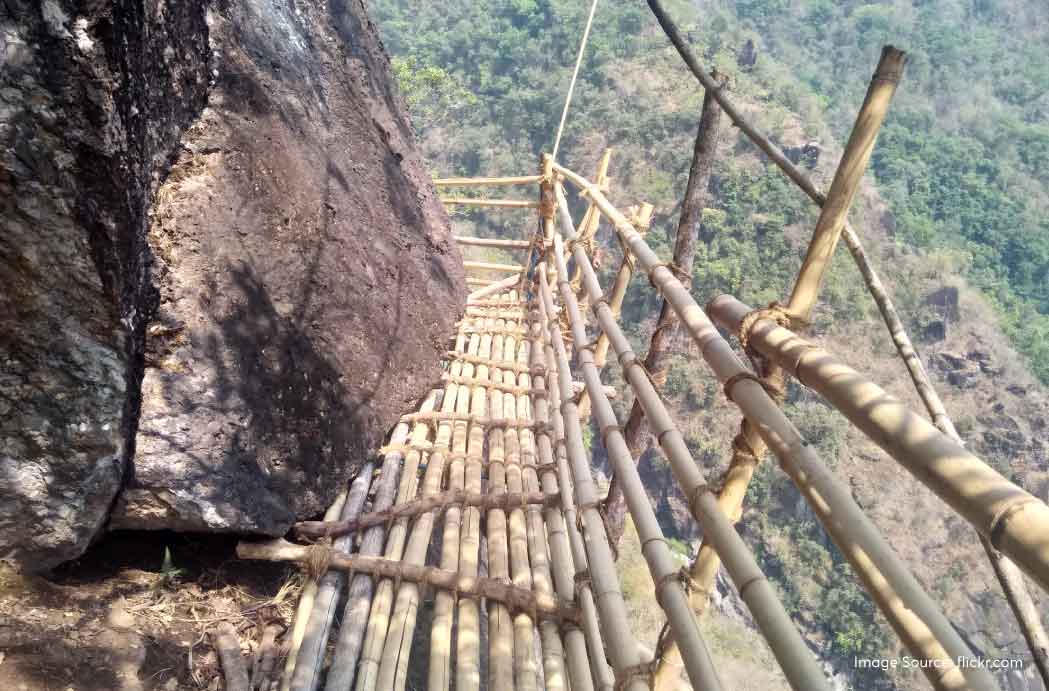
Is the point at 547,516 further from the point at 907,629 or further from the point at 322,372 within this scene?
the point at 907,629

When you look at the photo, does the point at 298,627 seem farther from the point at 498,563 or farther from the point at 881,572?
the point at 881,572

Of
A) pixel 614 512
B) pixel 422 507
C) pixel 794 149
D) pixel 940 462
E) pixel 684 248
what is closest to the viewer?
pixel 940 462

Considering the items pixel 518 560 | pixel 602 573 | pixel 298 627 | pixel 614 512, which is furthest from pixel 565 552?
pixel 298 627

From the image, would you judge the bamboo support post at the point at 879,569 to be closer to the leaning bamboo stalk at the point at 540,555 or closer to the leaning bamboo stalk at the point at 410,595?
the leaning bamboo stalk at the point at 540,555

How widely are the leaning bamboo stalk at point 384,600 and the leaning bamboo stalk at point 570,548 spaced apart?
52 centimetres

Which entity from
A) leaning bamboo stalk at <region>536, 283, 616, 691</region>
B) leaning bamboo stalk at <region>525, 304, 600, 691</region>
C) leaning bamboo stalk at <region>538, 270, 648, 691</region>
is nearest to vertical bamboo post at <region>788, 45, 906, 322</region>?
leaning bamboo stalk at <region>538, 270, 648, 691</region>

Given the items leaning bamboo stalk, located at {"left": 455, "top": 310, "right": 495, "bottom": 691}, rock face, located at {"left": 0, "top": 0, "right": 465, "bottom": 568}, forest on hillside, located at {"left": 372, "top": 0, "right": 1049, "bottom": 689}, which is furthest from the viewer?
forest on hillside, located at {"left": 372, "top": 0, "right": 1049, "bottom": 689}

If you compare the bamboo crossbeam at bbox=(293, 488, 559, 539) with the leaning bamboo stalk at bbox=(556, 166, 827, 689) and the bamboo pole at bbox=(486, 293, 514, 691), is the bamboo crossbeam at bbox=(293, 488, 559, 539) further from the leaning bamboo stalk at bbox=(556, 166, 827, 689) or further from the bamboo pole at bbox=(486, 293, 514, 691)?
the leaning bamboo stalk at bbox=(556, 166, 827, 689)

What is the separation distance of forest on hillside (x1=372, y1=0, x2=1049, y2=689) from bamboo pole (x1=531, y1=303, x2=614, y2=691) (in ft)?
41.0

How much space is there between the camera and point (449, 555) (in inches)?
86.4

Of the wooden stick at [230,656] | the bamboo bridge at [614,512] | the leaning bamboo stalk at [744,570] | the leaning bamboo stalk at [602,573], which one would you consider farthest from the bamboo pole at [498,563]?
the leaning bamboo stalk at [744,570]

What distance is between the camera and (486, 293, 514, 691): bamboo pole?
70.7 inches

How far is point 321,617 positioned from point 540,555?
71 centimetres

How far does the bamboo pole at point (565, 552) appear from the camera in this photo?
5.46 ft
